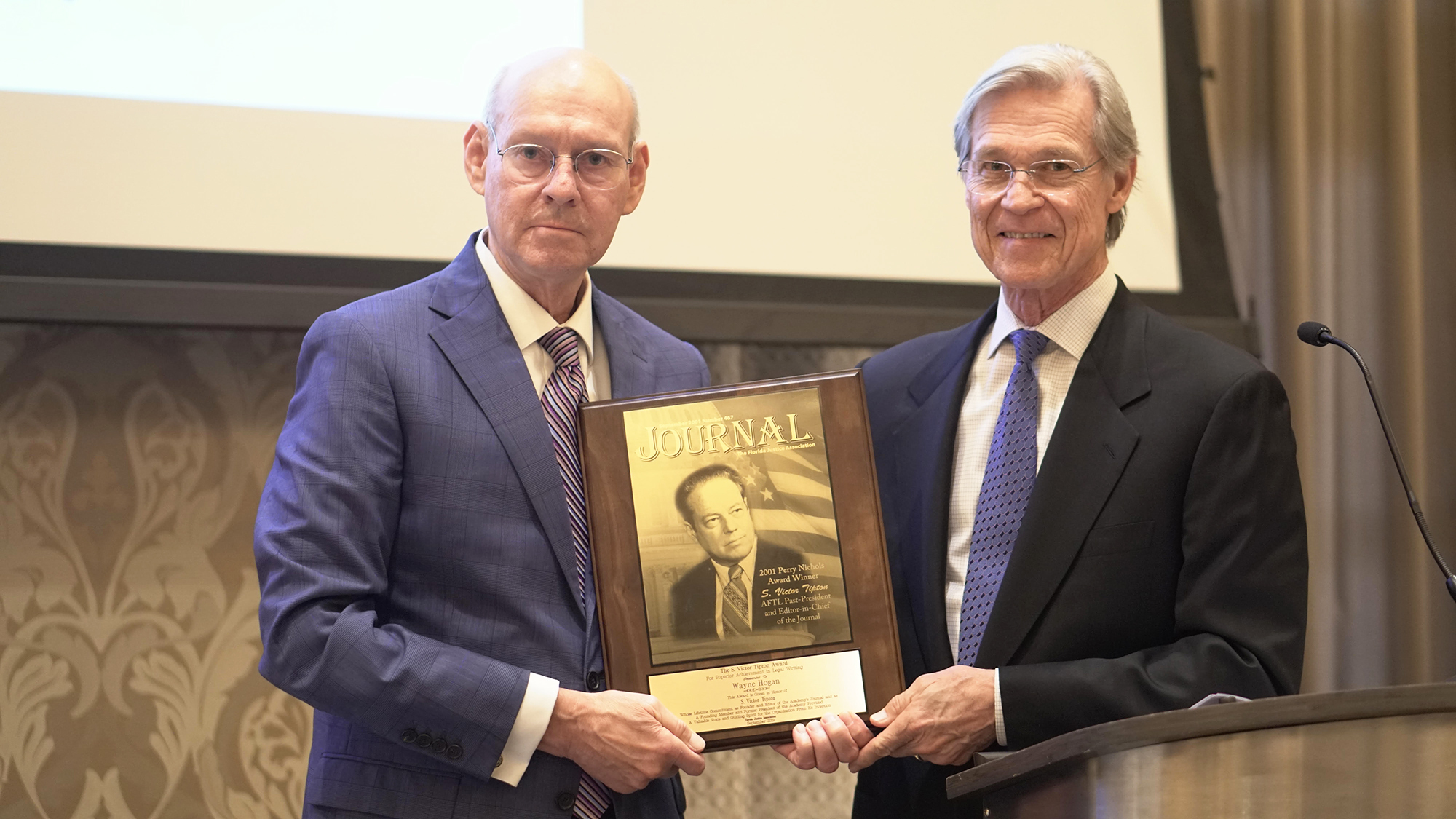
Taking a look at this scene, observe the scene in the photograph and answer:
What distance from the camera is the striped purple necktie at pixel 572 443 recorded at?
5.11 ft

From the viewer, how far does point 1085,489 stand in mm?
1682

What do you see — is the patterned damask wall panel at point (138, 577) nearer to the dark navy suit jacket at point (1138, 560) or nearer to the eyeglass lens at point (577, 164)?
the eyeglass lens at point (577, 164)

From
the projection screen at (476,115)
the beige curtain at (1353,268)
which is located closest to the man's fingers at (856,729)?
the projection screen at (476,115)

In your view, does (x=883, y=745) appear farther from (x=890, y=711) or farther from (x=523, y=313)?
(x=523, y=313)

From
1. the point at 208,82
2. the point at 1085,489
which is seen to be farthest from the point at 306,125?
the point at 1085,489

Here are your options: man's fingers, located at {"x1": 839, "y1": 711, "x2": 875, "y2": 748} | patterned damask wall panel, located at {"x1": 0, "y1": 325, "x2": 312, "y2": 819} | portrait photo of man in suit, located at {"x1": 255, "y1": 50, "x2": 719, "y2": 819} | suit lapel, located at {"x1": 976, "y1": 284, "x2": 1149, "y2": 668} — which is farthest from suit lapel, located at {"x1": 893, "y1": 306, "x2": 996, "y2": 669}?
patterned damask wall panel, located at {"x1": 0, "y1": 325, "x2": 312, "y2": 819}

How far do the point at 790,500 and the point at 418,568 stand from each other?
506 mm

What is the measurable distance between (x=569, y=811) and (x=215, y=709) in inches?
49.0

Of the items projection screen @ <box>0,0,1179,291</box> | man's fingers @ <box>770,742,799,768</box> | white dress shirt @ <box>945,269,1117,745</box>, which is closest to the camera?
man's fingers @ <box>770,742,799,768</box>

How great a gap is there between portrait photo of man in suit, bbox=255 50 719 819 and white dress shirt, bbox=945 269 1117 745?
0.51 meters

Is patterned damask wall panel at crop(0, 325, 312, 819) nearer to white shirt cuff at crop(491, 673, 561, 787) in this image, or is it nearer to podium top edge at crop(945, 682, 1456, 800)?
white shirt cuff at crop(491, 673, 561, 787)

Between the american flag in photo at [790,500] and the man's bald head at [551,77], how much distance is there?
0.52 m

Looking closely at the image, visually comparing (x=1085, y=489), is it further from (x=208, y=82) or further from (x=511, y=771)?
(x=208, y=82)

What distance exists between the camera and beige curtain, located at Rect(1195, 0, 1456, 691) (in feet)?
10.6
